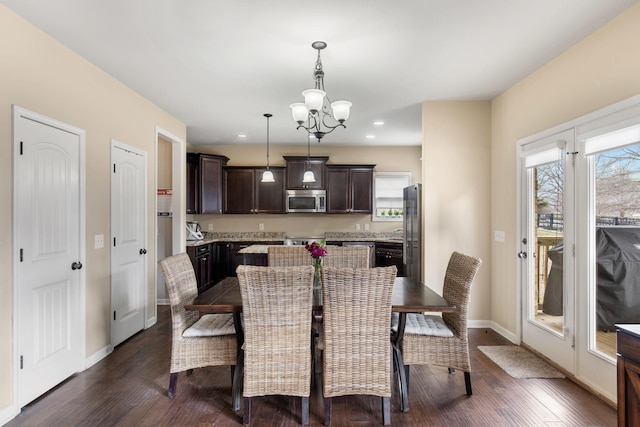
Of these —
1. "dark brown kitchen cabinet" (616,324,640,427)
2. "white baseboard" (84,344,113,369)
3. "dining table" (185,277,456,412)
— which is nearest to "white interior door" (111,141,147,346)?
"white baseboard" (84,344,113,369)

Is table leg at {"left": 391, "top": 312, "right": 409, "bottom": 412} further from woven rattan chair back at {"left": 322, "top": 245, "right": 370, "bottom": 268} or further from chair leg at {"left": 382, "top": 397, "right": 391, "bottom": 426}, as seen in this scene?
woven rattan chair back at {"left": 322, "top": 245, "right": 370, "bottom": 268}

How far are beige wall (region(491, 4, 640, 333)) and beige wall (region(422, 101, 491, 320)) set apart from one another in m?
0.10

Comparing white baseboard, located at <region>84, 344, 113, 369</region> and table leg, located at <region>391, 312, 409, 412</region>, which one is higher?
table leg, located at <region>391, 312, 409, 412</region>

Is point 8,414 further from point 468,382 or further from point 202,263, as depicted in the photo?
point 202,263

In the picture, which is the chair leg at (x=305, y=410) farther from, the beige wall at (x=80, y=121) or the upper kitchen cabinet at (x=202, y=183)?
the upper kitchen cabinet at (x=202, y=183)

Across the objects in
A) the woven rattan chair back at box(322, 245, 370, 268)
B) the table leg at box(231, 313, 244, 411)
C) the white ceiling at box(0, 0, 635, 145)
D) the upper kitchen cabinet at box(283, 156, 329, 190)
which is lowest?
the table leg at box(231, 313, 244, 411)

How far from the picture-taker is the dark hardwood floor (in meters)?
2.22

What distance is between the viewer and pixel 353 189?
6.21 meters

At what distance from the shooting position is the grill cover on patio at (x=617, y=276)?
92.6 inches

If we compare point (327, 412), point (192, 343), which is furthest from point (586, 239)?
point (192, 343)

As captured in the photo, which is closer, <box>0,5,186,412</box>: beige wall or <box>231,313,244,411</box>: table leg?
<box>0,5,186,412</box>: beige wall

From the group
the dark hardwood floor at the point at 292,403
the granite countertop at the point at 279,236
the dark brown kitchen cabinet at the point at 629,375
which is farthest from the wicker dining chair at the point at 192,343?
the granite countertop at the point at 279,236

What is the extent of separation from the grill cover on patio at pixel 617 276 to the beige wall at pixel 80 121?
13.3 ft

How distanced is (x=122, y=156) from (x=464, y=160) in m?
3.68
